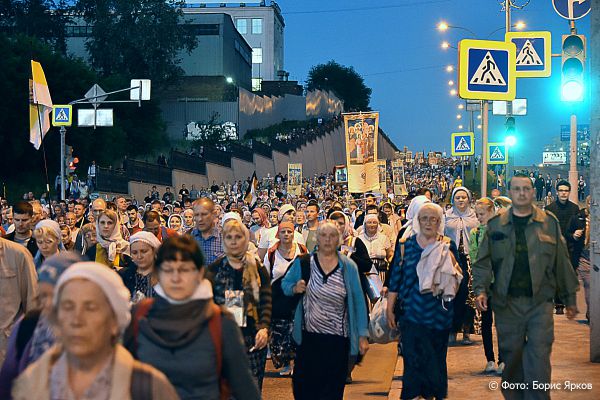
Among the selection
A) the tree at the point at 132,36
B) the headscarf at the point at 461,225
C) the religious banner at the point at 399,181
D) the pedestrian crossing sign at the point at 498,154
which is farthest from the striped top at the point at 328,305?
the tree at the point at 132,36

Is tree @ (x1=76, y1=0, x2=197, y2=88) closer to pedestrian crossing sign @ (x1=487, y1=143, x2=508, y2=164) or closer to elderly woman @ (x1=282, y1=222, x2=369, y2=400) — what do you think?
pedestrian crossing sign @ (x1=487, y1=143, x2=508, y2=164)

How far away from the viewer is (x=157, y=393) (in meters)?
4.04

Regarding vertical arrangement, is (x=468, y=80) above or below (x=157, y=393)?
above

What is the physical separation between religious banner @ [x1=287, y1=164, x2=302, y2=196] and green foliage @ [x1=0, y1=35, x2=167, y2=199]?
44.6ft

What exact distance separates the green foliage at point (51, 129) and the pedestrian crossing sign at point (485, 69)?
109 ft

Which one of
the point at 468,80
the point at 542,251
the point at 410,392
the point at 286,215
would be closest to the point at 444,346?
the point at 410,392

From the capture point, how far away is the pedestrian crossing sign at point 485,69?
15.7 meters

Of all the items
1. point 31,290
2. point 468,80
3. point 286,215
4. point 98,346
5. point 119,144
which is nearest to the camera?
point 98,346

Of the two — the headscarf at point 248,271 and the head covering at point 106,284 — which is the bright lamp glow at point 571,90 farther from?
the head covering at point 106,284

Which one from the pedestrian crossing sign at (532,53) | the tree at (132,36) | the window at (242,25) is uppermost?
the window at (242,25)

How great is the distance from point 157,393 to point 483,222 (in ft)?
29.3

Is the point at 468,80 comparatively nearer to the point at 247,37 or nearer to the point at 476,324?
the point at 476,324

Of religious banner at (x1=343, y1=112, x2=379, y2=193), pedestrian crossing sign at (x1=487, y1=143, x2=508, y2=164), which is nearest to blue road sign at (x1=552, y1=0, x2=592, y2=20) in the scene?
religious banner at (x1=343, y1=112, x2=379, y2=193)

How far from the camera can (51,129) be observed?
52062mm
